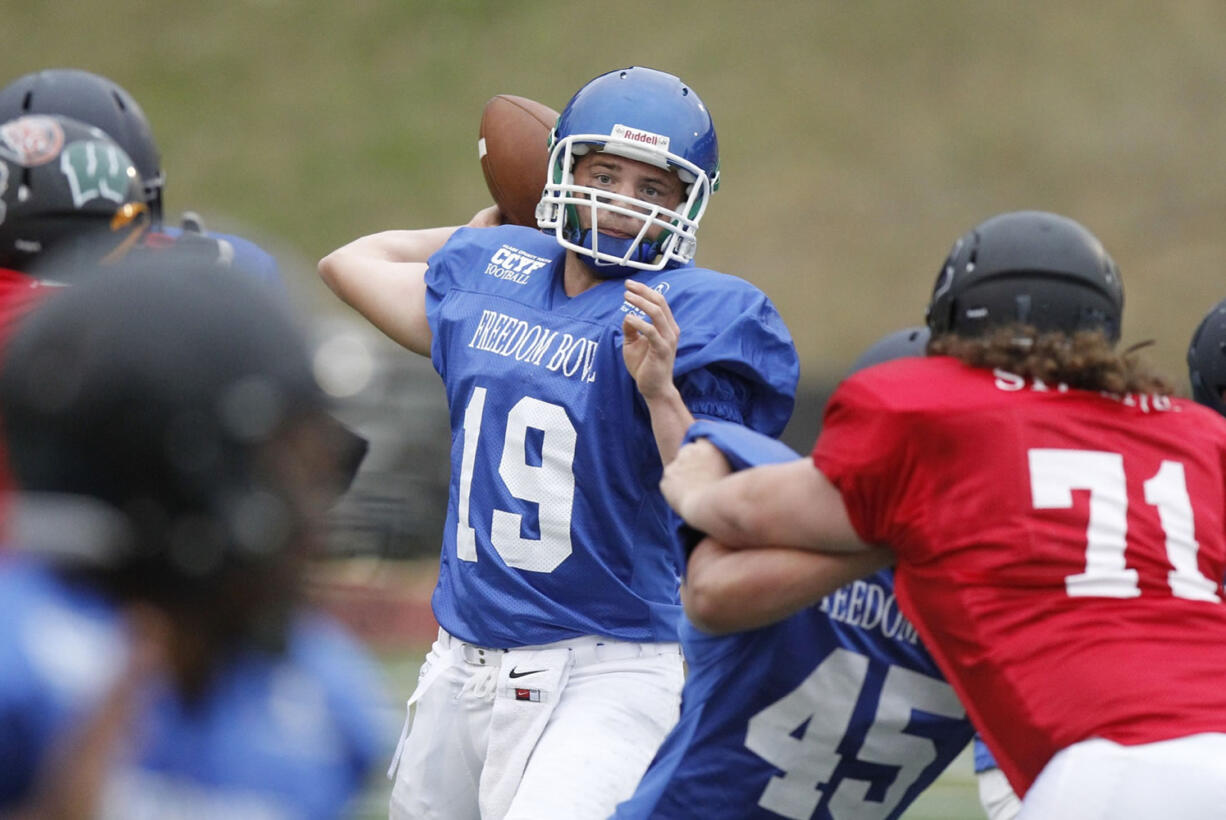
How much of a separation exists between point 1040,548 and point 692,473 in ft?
1.89

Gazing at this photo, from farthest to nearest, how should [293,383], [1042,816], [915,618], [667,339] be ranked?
[667,339] < [915,618] < [1042,816] < [293,383]

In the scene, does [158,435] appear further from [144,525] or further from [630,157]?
[630,157]

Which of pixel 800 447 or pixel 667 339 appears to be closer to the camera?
pixel 667 339

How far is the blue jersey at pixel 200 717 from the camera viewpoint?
129 centimetres

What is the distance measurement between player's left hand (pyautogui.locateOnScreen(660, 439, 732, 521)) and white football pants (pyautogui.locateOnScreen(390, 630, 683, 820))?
0.79m

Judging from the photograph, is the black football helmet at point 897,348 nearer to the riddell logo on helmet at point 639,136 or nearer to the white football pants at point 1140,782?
the riddell logo on helmet at point 639,136

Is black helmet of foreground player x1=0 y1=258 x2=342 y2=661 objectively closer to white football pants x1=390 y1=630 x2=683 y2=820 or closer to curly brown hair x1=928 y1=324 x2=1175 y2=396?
curly brown hair x1=928 y1=324 x2=1175 y2=396

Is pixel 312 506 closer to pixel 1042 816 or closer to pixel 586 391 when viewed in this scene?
pixel 1042 816

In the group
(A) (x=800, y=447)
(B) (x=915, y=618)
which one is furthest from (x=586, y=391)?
(A) (x=800, y=447)

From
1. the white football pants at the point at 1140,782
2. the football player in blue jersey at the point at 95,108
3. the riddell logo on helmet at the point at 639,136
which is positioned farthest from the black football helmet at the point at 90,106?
the white football pants at the point at 1140,782

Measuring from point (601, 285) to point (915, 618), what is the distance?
135cm

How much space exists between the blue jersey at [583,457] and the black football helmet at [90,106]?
0.85 metres

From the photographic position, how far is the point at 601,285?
3518 millimetres

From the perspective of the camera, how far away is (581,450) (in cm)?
332
